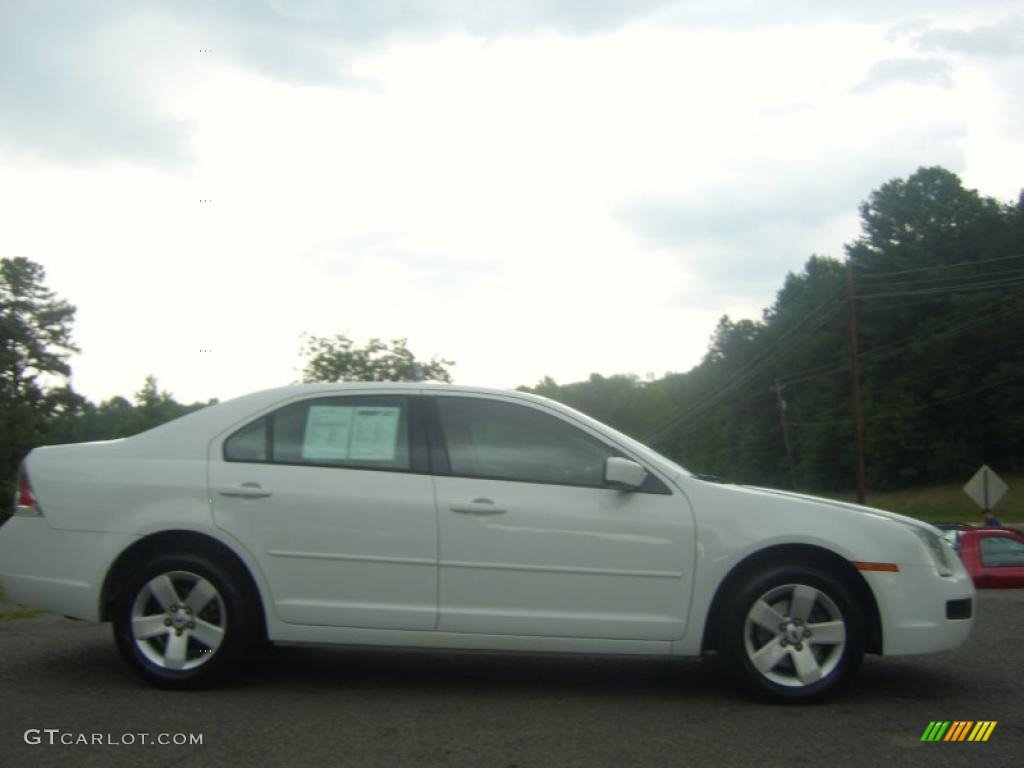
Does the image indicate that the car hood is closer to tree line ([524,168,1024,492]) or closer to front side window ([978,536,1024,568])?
front side window ([978,536,1024,568])

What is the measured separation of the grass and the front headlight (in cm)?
5723

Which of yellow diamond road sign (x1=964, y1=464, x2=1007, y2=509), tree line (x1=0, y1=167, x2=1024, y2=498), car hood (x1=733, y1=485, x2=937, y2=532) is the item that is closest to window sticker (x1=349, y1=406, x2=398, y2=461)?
car hood (x1=733, y1=485, x2=937, y2=532)

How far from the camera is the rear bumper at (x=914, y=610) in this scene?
19.3 ft

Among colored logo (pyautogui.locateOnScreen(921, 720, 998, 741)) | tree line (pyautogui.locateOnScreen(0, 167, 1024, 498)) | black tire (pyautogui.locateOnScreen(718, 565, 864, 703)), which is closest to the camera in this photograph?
colored logo (pyautogui.locateOnScreen(921, 720, 998, 741))

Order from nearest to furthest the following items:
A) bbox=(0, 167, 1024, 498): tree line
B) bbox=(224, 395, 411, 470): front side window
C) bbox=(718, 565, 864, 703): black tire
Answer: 1. bbox=(718, 565, 864, 703): black tire
2. bbox=(224, 395, 411, 470): front side window
3. bbox=(0, 167, 1024, 498): tree line

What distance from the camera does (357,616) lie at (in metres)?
5.96

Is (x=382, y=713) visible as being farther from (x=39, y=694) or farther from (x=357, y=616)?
(x=39, y=694)

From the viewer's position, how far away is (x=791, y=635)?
584 centimetres

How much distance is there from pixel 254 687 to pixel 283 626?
1.33 ft

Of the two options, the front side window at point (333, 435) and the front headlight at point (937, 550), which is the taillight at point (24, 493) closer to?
the front side window at point (333, 435)

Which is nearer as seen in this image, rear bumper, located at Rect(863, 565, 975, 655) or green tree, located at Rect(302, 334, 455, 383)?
rear bumper, located at Rect(863, 565, 975, 655)

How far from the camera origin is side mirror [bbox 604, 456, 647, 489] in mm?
5879

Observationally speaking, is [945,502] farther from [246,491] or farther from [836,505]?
[246,491]

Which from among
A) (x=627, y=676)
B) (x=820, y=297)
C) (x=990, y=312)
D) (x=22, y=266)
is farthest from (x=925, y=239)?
(x=627, y=676)
